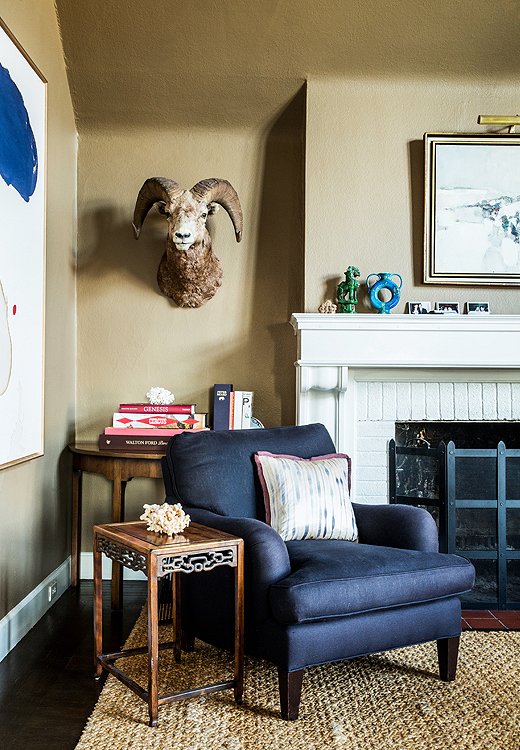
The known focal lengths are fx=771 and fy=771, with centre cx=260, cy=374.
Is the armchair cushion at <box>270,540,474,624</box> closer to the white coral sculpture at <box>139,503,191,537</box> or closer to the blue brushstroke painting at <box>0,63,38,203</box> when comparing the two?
the white coral sculpture at <box>139,503,191,537</box>

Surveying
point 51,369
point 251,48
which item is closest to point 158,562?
point 51,369

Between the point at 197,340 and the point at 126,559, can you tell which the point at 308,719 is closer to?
the point at 126,559

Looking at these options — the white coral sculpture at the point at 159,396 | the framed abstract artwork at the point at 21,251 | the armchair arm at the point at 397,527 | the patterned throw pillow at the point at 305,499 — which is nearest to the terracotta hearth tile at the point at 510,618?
the armchair arm at the point at 397,527

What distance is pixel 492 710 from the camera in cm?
246

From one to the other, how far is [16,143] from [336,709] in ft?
7.68

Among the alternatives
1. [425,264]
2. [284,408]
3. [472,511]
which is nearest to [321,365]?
[284,408]

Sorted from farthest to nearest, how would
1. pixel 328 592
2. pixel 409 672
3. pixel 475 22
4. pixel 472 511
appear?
pixel 472 511 → pixel 475 22 → pixel 409 672 → pixel 328 592

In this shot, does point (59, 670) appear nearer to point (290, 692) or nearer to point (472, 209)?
point (290, 692)

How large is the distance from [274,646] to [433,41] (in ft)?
9.51

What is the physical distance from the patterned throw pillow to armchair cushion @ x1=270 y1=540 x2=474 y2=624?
0.34 feet

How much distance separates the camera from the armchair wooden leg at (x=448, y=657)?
2682 millimetres

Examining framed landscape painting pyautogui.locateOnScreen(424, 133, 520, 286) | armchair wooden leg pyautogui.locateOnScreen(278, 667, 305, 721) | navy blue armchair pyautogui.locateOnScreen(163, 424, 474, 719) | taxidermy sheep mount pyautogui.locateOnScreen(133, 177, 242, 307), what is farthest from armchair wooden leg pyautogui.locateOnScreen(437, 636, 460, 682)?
taxidermy sheep mount pyautogui.locateOnScreen(133, 177, 242, 307)

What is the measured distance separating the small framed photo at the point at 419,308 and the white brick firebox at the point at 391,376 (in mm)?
119

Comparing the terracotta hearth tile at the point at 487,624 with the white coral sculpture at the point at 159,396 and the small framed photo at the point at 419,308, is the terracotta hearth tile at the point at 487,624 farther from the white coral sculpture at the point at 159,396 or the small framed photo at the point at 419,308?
the white coral sculpture at the point at 159,396
